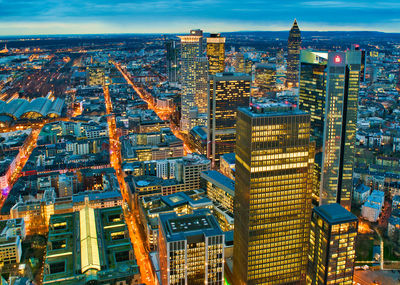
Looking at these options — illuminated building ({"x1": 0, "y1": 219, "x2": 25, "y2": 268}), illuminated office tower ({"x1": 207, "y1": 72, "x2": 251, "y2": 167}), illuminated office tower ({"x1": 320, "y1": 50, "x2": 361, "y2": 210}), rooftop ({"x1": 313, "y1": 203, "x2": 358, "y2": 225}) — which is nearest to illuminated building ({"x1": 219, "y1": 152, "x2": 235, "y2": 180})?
illuminated office tower ({"x1": 207, "y1": 72, "x2": 251, "y2": 167})

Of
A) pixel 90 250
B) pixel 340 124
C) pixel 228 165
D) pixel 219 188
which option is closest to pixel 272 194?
pixel 340 124

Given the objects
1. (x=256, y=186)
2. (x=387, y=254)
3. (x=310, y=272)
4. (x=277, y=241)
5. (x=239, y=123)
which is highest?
(x=239, y=123)

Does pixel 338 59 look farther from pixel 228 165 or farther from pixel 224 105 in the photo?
pixel 224 105

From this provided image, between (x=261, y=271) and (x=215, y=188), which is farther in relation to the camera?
(x=215, y=188)

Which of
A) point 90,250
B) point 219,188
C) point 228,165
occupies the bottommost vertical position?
point 90,250

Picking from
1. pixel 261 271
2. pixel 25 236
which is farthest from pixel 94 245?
pixel 261 271

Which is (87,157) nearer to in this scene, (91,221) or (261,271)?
(91,221)
